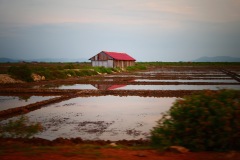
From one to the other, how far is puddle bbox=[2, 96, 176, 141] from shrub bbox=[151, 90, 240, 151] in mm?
2603

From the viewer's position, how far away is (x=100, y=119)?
11.1 metres

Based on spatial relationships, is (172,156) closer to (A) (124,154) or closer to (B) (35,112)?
(A) (124,154)

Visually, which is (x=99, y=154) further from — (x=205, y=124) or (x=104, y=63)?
(x=104, y=63)

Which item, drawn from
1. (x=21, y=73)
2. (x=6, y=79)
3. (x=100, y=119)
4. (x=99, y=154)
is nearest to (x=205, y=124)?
(x=99, y=154)

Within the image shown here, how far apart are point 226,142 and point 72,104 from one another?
35.5 ft

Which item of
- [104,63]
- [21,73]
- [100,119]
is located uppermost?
[104,63]

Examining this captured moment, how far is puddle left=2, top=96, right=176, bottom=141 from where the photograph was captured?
873cm

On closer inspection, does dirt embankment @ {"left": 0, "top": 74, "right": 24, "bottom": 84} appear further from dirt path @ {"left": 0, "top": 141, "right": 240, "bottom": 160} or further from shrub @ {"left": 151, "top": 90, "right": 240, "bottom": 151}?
shrub @ {"left": 151, "top": 90, "right": 240, "bottom": 151}

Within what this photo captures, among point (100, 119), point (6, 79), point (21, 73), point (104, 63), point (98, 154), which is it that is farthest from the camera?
point (104, 63)

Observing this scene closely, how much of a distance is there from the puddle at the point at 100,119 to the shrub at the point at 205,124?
102 inches

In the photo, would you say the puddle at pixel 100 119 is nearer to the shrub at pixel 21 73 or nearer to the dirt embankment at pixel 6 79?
the dirt embankment at pixel 6 79

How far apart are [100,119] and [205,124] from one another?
6.25m

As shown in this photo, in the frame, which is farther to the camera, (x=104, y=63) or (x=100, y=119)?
(x=104, y=63)

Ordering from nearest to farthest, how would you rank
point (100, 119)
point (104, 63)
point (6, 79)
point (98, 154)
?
point (98, 154) < point (100, 119) < point (6, 79) < point (104, 63)
